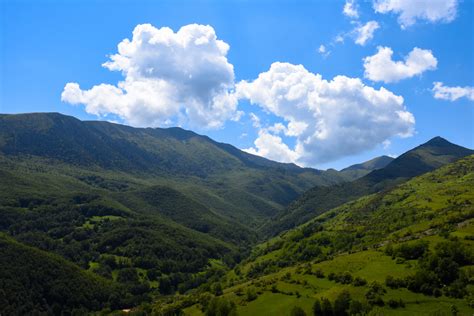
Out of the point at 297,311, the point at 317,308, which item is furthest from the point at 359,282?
the point at 297,311

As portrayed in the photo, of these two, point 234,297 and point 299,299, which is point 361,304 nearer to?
point 299,299

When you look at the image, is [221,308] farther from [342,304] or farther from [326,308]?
[342,304]

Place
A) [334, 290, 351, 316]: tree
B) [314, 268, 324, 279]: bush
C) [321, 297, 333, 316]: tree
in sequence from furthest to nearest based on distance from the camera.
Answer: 1. [314, 268, 324, 279]: bush
2. [321, 297, 333, 316]: tree
3. [334, 290, 351, 316]: tree

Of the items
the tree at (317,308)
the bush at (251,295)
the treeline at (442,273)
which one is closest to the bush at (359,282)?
the treeline at (442,273)

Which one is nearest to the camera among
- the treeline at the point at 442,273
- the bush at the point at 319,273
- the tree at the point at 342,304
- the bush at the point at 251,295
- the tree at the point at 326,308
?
the tree at the point at 342,304

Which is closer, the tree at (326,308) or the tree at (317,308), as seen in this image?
the tree at (326,308)

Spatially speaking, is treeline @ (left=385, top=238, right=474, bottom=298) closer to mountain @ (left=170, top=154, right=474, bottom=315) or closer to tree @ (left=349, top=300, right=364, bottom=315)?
mountain @ (left=170, top=154, right=474, bottom=315)

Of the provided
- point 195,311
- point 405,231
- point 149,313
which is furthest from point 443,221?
point 149,313

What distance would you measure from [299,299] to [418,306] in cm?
3983

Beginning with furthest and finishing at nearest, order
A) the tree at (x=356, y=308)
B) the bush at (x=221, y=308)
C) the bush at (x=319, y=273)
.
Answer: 1. the bush at (x=319, y=273)
2. the bush at (x=221, y=308)
3. the tree at (x=356, y=308)

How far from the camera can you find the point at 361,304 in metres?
111

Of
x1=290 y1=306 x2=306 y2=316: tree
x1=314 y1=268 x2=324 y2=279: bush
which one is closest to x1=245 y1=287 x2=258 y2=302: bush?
x1=314 y1=268 x2=324 y2=279: bush

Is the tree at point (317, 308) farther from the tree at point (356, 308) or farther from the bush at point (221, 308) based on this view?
the bush at point (221, 308)

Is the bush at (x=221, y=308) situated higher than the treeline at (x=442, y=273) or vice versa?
the treeline at (x=442, y=273)
